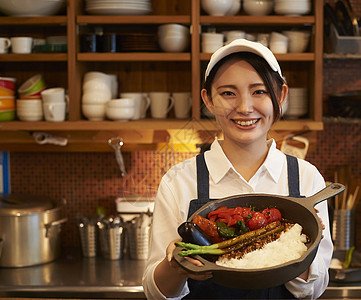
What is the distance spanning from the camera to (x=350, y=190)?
2619mm

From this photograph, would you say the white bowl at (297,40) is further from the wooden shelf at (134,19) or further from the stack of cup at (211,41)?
the wooden shelf at (134,19)

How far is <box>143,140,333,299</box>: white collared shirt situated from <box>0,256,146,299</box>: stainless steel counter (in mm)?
997

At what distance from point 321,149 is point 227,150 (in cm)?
152

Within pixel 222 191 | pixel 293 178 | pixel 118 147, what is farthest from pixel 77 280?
pixel 293 178

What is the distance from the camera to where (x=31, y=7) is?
240cm

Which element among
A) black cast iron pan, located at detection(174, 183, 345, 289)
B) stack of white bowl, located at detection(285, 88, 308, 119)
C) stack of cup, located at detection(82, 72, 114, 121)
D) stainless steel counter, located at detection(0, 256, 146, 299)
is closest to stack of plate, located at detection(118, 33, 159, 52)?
stack of cup, located at detection(82, 72, 114, 121)

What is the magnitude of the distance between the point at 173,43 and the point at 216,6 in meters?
0.24

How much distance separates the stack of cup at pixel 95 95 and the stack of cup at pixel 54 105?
0.32 feet

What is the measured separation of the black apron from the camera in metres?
1.32

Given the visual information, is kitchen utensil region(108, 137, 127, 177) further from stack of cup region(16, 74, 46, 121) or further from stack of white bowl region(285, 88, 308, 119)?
stack of white bowl region(285, 88, 308, 119)

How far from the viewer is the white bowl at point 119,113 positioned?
2.41 meters

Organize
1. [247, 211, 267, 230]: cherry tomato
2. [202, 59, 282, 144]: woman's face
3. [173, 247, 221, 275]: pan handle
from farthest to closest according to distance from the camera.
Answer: [202, 59, 282, 144]: woman's face → [247, 211, 267, 230]: cherry tomato → [173, 247, 221, 275]: pan handle

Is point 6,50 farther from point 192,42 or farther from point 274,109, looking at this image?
point 274,109

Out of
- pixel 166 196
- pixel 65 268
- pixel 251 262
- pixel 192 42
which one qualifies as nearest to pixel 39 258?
pixel 65 268
